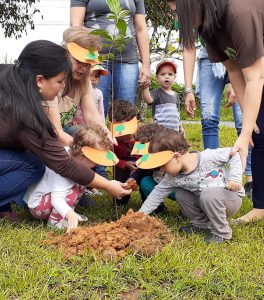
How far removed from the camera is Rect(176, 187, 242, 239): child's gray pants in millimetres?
3006

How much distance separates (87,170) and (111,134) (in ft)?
1.77

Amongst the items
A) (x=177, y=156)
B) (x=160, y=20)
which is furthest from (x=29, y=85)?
(x=160, y=20)

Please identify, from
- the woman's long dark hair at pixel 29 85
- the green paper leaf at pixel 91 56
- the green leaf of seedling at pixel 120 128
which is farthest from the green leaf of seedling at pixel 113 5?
the green leaf of seedling at pixel 120 128

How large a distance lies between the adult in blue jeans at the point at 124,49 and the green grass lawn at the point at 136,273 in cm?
157

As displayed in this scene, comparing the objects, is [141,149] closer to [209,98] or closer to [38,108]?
[38,108]

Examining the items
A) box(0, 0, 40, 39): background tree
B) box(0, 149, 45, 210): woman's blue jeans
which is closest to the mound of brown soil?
box(0, 149, 45, 210): woman's blue jeans

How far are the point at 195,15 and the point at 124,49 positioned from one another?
52.8 inches

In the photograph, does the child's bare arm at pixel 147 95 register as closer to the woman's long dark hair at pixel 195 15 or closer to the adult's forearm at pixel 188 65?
the adult's forearm at pixel 188 65

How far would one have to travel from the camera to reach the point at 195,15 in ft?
9.05

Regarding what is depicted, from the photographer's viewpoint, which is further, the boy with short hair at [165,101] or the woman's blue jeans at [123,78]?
the boy with short hair at [165,101]

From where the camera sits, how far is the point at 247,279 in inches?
98.0

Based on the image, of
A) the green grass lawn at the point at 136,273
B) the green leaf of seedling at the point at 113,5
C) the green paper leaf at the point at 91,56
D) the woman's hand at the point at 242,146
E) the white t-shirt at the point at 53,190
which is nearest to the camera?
the green grass lawn at the point at 136,273

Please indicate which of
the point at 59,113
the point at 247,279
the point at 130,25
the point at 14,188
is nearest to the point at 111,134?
the point at 59,113

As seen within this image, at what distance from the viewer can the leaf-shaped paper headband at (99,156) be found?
316 centimetres
